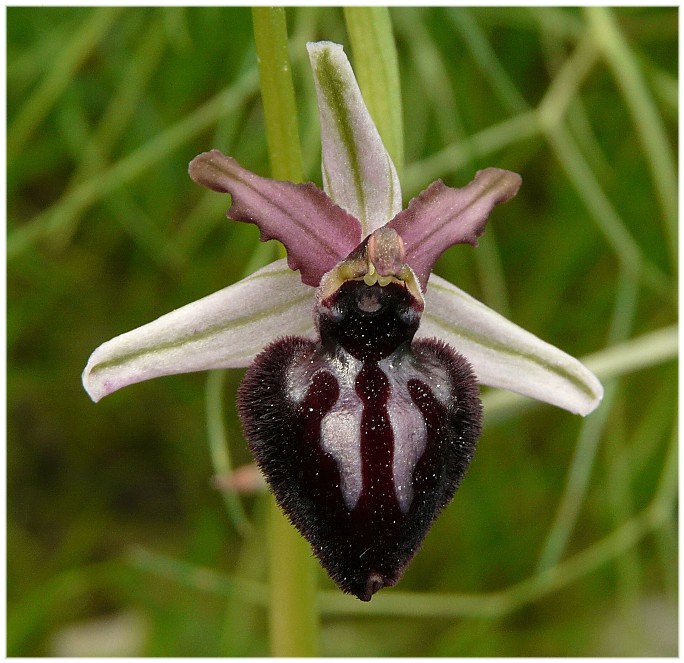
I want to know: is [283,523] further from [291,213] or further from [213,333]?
[291,213]

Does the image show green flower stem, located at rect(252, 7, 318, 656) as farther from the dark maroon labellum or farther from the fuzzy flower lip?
the dark maroon labellum

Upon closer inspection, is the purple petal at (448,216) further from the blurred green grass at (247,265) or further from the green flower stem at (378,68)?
the blurred green grass at (247,265)

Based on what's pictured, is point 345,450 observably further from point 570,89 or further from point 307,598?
point 570,89

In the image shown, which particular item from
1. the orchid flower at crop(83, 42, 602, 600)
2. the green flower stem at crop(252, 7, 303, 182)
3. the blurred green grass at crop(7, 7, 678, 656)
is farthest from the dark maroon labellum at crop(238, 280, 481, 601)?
the blurred green grass at crop(7, 7, 678, 656)

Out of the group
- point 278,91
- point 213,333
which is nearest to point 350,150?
point 278,91

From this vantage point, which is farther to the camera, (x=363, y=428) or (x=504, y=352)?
(x=504, y=352)

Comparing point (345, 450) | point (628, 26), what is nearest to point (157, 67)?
point (628, 26)
